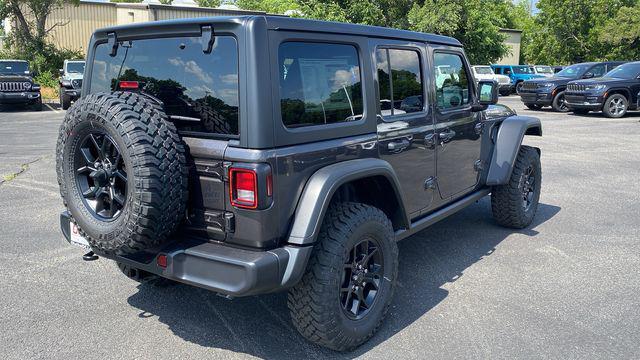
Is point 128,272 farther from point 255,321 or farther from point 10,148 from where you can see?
point 10,148

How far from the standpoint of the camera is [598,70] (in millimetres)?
19031

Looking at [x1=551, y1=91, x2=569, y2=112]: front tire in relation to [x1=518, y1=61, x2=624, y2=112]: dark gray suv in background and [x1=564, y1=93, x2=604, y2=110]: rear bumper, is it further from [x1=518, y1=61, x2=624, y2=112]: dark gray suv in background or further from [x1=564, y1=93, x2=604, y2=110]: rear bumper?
[x1=564, y1=93, x2=604, y2=110]: rear bumper

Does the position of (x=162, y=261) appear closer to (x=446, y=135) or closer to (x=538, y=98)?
(x=446, y=135)

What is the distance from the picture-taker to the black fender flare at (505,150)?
5.17m

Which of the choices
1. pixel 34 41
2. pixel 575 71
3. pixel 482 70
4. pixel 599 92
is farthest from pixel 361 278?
pixel 34 41

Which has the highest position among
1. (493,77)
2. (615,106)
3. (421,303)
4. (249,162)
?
(493,77)

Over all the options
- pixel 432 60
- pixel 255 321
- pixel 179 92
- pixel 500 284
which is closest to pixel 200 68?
pixel 179 92

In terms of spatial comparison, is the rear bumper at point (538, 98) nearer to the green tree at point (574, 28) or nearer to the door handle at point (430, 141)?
the door handle at point (430, 141)

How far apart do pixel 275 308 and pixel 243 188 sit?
1335 mm

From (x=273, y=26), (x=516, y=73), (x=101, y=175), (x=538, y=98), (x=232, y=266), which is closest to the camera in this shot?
(x=232, y=266)

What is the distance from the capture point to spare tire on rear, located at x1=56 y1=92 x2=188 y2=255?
2.75 metres

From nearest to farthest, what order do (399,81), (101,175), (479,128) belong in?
(101,175), (399,81), (479,128)

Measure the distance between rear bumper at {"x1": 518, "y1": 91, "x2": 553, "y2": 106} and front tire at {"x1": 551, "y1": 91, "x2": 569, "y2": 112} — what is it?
158 millimetres

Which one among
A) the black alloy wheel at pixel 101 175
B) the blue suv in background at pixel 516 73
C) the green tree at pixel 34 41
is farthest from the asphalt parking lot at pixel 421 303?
the blue suv in background at pixel 516 73
